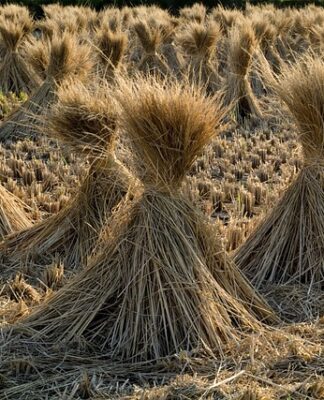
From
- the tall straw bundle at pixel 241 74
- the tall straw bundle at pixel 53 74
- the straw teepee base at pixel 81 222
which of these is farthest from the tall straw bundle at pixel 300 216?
the tall straw bundle at pixel 241 74

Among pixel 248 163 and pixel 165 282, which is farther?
pixel 248 163

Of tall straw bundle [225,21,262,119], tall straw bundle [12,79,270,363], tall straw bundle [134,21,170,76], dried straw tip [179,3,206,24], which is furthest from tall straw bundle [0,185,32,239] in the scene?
dried straw tip [179,3,206,24]

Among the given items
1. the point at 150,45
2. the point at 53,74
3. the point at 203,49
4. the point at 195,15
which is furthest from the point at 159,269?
the point at 195,15

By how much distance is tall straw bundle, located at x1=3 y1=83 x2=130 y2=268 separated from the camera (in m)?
4.18

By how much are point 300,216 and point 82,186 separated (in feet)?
4.22

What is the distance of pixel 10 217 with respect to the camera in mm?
4840

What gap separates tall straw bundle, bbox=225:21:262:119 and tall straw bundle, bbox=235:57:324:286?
4100 mm

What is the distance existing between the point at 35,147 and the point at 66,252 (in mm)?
2833

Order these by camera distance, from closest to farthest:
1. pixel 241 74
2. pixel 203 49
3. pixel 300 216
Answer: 1. pixel 300 216
2. pixel 241 74
3. pixel 203 49

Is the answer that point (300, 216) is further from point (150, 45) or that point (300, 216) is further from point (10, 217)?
point (150, 45)

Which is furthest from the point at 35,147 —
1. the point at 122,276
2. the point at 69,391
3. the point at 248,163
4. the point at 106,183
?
the point at 69,391

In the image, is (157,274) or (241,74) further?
(241,74)

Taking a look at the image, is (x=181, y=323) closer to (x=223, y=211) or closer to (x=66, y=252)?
(x=66, y=252)

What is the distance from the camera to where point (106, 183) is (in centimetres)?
446
